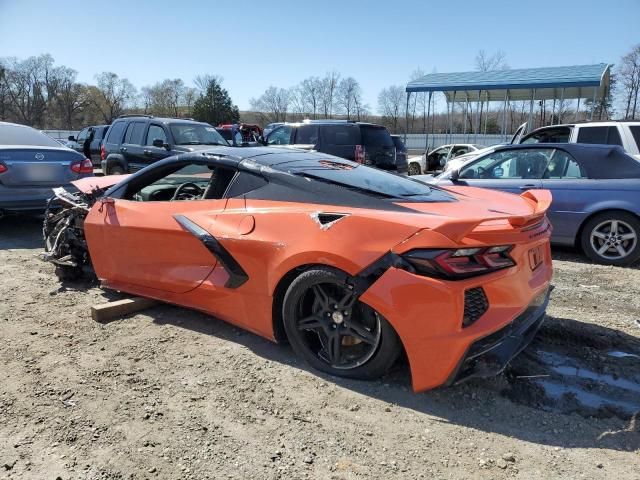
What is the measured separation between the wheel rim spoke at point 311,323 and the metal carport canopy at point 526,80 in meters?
19.2

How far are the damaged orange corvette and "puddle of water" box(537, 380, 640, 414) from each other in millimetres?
373

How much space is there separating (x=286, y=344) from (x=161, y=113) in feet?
262

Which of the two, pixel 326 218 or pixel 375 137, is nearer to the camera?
pixel 326 218

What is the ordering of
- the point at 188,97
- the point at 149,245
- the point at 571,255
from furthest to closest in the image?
the point at 188,97
the point at 571,255
the point at 149,245

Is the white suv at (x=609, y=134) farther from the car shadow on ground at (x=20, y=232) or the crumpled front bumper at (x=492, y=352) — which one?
the car shadow on ground at (x=20, y=232)

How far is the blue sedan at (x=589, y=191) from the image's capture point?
5863 millimetres

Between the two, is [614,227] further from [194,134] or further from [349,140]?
[194,134]

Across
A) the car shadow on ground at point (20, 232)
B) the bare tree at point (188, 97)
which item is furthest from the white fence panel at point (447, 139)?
the bare tree at point (188, 97)

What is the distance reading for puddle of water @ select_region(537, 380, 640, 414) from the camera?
2.82 m

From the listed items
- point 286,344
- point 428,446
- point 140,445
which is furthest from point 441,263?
point 140,445

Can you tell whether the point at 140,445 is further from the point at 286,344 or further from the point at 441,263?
the point at 441,263

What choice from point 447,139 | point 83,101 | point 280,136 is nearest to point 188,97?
point 83,101

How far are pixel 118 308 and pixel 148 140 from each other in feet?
23.0

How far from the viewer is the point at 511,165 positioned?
675cm
